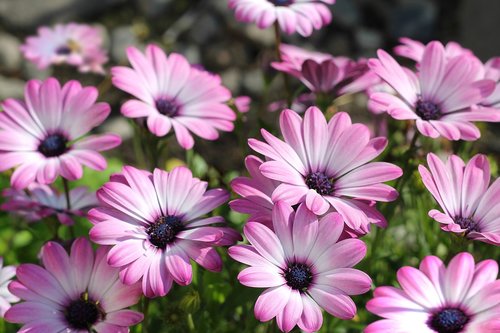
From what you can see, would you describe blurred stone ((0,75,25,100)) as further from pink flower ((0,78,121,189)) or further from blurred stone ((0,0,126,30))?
pink flower ((0,78,121,189))

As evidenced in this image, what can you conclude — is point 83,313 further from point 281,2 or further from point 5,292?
point 281,2

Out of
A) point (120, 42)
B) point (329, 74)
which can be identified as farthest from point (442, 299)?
point (120, 42)

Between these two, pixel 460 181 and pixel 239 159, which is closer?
pixel 460 181

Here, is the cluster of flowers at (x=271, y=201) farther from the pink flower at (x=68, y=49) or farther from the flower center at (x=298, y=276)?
the pink flower at (x=68, y=49)

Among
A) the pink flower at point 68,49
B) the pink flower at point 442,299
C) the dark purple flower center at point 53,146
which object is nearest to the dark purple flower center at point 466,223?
the pink flower at point 442,299

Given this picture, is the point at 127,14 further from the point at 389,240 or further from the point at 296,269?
the point at 296,269

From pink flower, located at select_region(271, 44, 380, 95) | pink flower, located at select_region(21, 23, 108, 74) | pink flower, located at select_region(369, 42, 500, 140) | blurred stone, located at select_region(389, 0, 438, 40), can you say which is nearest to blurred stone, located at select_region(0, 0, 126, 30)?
pink flower, located at select_region(21, 23, 108, 74)

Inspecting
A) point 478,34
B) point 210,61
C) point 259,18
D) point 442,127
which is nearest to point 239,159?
point 210,61
